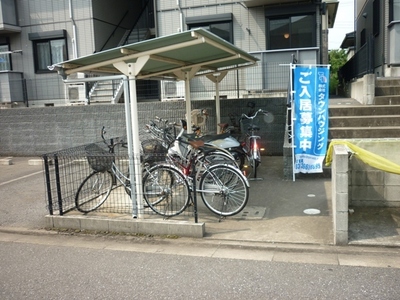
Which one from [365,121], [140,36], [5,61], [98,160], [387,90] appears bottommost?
[98,160]

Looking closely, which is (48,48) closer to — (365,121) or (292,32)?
(292,32)

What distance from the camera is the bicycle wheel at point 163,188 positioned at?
230 inches

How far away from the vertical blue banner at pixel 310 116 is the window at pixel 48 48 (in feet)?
36.1

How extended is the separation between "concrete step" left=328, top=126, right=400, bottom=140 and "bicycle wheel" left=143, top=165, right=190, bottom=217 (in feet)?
13.6

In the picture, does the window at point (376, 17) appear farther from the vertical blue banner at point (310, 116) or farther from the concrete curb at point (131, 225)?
the concrete curb at point (131, 225)

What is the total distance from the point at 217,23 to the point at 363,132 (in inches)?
287

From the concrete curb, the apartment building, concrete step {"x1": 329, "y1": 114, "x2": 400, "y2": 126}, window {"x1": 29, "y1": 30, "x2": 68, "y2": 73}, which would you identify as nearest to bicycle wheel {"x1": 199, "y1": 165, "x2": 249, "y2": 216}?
the concrete curb

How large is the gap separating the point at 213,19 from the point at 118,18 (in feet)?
17.6

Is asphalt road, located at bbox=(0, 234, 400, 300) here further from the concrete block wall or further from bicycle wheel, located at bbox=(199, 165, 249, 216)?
the concrete block wall

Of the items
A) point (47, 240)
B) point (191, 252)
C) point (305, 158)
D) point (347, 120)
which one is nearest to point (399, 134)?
point (347, 120)

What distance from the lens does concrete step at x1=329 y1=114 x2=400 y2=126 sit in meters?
8.48

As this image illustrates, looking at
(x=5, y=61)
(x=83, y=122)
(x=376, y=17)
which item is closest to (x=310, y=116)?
(x=83, y=122)

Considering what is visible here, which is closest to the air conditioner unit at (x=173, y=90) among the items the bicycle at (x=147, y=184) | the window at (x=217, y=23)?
the window at (x=217, y=23)

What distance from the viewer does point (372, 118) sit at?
858 centimetres
